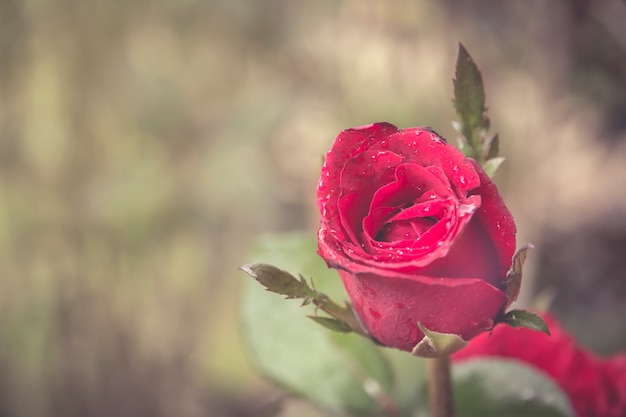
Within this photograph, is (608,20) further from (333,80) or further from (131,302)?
(131,302)

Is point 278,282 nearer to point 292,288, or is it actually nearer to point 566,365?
point 292,288

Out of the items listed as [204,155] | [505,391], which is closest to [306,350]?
[505,391]

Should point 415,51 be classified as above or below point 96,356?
above

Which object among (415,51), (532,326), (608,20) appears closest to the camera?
(532,326)

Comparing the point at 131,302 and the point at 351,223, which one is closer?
the point at 351,223

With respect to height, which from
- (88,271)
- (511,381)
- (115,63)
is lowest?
(88,271)

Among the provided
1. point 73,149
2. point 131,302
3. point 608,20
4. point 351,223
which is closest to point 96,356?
point 131,302

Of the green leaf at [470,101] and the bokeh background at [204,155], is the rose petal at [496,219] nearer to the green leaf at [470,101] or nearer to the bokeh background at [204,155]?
the green leaf at [470,101]
